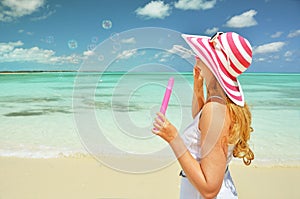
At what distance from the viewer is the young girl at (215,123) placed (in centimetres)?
103

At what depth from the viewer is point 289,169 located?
11.3 ft

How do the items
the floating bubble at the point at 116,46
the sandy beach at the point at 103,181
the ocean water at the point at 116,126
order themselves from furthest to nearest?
the sandy beach at the point at 103,181 → the ocean water at the point at 116,126 → the floating bubble at the point at 116,46

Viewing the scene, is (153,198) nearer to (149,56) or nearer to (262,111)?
(149,56)

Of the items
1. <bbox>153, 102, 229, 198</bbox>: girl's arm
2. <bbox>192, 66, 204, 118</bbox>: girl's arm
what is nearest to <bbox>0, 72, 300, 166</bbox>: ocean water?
<bbox>192, 66, 204, 118</bbox>: girl's arm

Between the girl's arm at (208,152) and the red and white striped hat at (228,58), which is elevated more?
the red and white striped hat at (228,58)

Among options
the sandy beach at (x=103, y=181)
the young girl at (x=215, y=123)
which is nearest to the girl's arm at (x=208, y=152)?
the young girl at (x=215, y=123)

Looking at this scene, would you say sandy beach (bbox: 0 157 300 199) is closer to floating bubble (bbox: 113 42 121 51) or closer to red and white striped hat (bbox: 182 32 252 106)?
floating bubble (bbox: 113 42 121 51)

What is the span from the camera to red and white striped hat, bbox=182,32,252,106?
1069 mm

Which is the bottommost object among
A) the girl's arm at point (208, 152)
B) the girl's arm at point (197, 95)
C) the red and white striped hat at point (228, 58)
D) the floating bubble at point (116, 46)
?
the girl's arm at point (208, 152)

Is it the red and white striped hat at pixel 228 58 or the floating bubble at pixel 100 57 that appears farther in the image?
the floating bubble at pixel 100 57

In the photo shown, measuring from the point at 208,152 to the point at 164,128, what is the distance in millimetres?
159

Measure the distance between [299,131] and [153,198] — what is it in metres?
3.58

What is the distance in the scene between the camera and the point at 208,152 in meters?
1.04

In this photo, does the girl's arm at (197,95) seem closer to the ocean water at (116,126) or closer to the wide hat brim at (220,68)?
the ocean water at (116,126)
